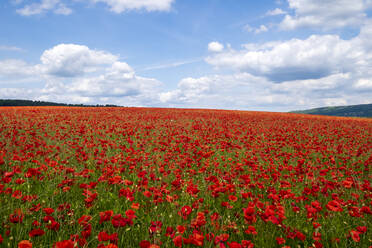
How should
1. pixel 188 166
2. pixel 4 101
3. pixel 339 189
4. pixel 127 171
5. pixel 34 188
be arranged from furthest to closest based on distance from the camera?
1. pixel 4 101
2. pixel 188 166
3. pixel 127 171
4. pixel 339 189
5. pixel 34 188

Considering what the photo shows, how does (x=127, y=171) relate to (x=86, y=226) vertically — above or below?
below

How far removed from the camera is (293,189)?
4852mm

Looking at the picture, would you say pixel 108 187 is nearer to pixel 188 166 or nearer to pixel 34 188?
pixel 34 188

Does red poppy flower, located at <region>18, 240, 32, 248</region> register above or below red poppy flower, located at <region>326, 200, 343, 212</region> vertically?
above

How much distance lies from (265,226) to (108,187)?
9.56ft

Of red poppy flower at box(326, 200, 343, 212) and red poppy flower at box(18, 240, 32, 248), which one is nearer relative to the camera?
red poppy flower at box(18, 240, 32, 248)

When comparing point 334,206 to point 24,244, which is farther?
point 334,206

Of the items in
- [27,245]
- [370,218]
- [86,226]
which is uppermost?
[27,245]

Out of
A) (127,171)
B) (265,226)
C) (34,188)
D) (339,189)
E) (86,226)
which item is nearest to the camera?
(86,226)

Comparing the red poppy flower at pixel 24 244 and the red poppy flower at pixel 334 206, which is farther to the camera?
the red poppy flower at pixel 334 206

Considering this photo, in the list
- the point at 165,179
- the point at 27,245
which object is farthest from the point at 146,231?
the point at 165,179

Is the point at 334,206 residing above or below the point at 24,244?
below

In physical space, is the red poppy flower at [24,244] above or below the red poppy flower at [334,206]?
above

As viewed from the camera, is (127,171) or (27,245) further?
(127,171)
